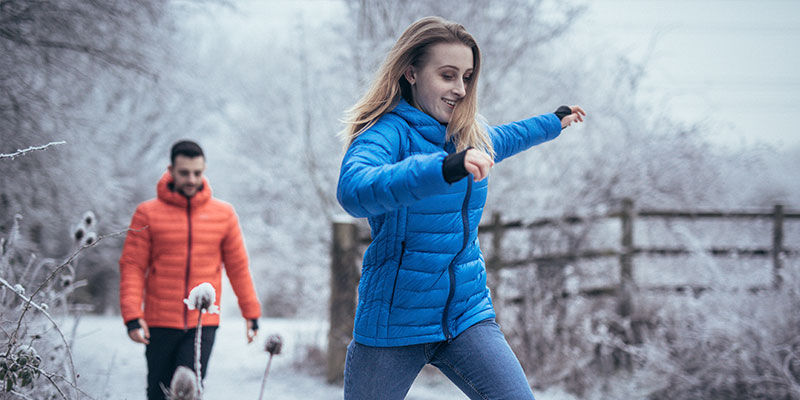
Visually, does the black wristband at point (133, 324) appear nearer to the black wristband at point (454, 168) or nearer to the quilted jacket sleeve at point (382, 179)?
the quilted jacket sleeve at point (382, 179)

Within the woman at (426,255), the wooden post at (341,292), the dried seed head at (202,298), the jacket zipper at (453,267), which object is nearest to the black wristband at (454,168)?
the woman at (426,255)

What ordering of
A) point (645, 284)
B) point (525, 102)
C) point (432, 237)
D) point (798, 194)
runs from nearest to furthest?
point (432, 237)
point (645, 284)
point (525, 102)
point (798, 194)

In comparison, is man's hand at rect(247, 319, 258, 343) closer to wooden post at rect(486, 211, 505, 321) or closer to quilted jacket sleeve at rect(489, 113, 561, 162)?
quilted jacket sleeve at rect(489, 113, 561, 162)

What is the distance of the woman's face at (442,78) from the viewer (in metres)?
2.06

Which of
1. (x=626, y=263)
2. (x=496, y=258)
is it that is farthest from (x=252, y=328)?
(x=626, y=263)

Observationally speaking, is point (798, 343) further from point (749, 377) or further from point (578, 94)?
point (578, 94)

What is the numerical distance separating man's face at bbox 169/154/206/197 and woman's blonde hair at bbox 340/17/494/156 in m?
1.47

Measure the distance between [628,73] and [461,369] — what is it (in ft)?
21.2

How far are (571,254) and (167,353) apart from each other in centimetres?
374

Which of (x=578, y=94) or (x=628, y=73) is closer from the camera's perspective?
(x=628, y=73)

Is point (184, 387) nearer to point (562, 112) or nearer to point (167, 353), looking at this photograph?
point (562, 112)

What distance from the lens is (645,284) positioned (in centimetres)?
580

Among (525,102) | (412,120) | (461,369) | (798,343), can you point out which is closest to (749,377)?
(798,343)

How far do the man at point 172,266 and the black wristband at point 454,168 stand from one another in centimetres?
201
